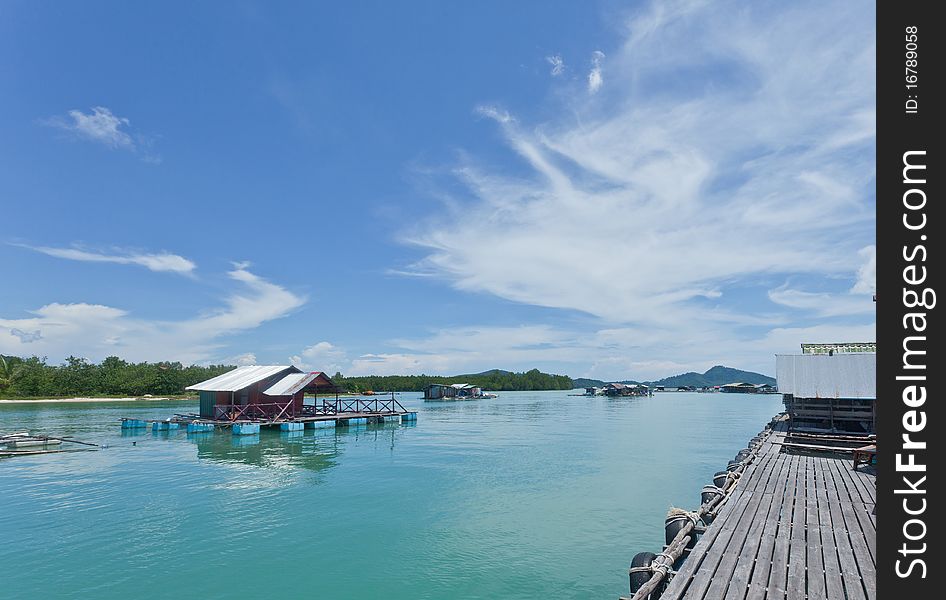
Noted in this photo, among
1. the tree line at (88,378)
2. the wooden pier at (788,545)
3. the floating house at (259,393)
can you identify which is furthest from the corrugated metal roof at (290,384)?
the tree line at (88,378)

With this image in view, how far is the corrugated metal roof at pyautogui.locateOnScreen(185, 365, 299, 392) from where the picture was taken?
1913 inches

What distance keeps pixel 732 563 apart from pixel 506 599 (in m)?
5.79

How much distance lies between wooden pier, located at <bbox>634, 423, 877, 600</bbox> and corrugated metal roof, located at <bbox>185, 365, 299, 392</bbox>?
46542 millimetres

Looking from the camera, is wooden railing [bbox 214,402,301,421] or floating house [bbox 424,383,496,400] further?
floating house [bbox 424,383,496,400]

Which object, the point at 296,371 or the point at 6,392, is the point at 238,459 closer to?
the point at 296,371

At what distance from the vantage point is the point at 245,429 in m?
45.1

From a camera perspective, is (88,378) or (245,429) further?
(88,378)

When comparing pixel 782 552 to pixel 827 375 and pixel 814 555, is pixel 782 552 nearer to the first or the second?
pixel 814 555

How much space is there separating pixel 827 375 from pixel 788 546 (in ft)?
66.1

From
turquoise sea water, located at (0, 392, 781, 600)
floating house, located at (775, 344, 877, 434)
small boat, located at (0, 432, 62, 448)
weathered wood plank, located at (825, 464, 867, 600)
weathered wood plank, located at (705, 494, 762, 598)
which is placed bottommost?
small boat, located at (0, 432, 62, 448)

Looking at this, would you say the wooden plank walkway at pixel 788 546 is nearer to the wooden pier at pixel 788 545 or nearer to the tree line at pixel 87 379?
the wooden pier at pixel 788 545

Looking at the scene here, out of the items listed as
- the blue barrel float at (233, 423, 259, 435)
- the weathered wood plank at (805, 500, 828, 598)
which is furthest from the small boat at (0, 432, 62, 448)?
the weathered wood plank at (805, 500, 828, 598)

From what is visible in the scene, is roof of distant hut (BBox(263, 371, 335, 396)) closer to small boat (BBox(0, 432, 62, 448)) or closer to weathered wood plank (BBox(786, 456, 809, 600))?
small boat (BBox(0, 432, 62, 448))

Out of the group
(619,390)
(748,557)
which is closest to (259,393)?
(748,557)
